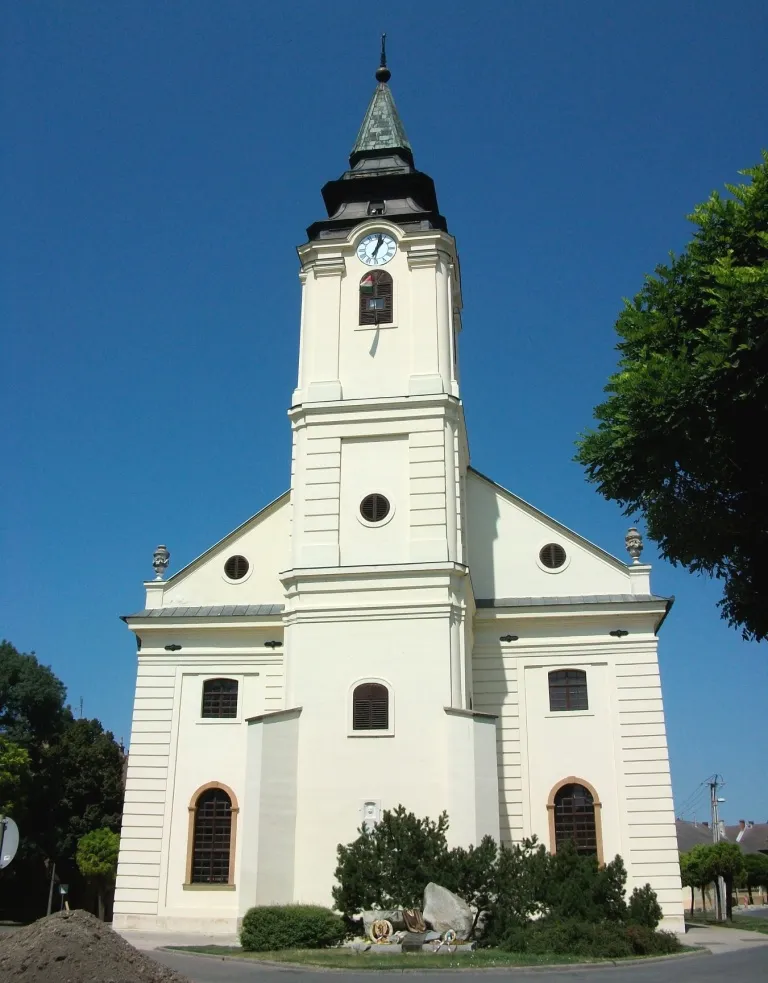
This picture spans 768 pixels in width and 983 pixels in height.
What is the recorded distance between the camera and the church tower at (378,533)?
22.9 m

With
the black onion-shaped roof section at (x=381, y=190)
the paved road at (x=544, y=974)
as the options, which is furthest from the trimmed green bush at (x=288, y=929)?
the black onion-shaped roof section at (x=381, y=190)

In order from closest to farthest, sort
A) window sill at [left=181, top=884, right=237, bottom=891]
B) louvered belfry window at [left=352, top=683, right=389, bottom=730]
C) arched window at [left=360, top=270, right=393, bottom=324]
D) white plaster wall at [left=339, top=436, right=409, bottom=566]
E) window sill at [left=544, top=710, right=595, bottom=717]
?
1. louvered belfry window at [left=352, top=683, right=389, bottom=730]
2. window sill at [left=181, top=884, right=237, bottom=891]
3. white plaster wall at [left=339, top=436, right=409, bottom=566]
4. window sill at [left=544, top=710, right=595, bottom=717]
5. arched window at [left=360, top=270, right=393, bottom=324]

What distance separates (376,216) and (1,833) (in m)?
22.3

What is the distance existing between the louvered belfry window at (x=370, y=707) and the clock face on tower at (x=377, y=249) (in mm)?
12465

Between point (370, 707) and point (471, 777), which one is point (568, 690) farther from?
point (370, 707)

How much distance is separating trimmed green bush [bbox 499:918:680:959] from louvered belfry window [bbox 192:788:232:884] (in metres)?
9.52

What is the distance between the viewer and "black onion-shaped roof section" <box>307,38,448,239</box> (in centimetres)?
2927

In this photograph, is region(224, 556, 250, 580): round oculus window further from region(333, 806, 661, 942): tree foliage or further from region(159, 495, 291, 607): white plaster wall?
region(333, 806, 661, 942): tree foliage

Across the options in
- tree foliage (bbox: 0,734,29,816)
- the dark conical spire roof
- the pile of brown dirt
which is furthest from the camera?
tree foliage (bbox: 0,734,29,816)

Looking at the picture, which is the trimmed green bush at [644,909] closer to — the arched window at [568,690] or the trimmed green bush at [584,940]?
the trimmed green bush at [584,940]

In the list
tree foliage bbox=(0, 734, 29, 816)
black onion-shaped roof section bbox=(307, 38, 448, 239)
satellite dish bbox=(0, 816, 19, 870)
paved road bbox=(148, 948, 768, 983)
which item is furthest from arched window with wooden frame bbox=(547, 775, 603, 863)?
tree foliage bbox=(0, 734, 29, 816)

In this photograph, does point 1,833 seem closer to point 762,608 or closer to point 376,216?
point 762,608

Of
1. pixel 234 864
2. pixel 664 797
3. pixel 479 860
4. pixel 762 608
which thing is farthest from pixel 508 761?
pixel 762 608

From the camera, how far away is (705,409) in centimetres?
1561
